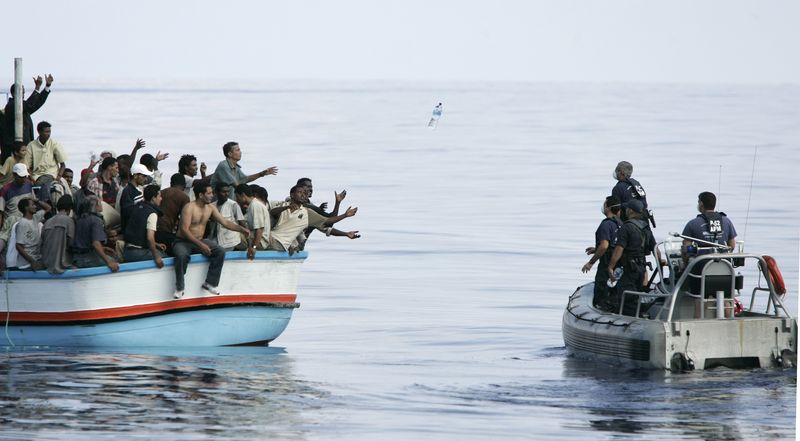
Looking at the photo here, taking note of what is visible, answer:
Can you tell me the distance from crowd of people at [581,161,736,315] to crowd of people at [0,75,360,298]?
3.35 metres

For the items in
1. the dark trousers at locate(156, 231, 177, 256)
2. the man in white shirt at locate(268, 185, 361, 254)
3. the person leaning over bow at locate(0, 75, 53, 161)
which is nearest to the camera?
the dark trousers at locate(156, 231, 177, 256)

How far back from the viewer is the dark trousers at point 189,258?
64.0 ft

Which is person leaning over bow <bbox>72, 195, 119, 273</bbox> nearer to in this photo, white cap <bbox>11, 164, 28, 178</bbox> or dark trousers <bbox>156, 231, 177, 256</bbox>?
dark trousers <bbox>156, 231, 177, 256</bbox>

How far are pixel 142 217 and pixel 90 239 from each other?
710 mm

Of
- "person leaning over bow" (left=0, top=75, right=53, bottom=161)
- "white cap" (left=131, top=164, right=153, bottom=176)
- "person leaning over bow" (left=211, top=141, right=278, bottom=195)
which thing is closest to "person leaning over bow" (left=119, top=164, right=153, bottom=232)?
"white cap" (left=131, top=164, right=153, bottom=176)

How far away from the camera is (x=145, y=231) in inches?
764

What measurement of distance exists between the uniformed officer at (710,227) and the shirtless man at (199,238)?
5.73 metres

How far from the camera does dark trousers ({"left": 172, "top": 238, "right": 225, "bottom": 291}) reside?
64.0 feet

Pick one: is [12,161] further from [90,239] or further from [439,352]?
[439,352]

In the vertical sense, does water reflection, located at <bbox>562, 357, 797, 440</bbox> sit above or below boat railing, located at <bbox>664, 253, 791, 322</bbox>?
below

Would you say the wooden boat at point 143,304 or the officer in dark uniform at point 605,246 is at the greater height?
the officer in dark uniform at point 605,246

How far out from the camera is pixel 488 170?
212ft

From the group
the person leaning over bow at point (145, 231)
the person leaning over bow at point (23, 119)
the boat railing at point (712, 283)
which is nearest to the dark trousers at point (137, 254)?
the person leaning over bow at point (145, 231)

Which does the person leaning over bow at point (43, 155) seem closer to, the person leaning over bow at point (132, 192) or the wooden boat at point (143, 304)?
the person leaning over bow at point (132, 192)
